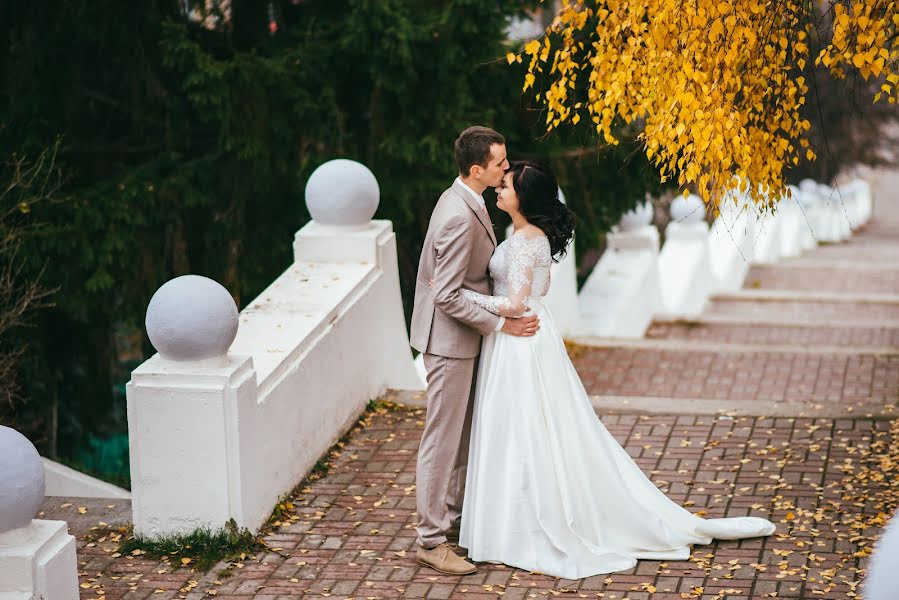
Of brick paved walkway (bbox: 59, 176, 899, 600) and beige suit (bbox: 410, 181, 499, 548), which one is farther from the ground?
beige suit (bbox: 410, 181, 499, 548)

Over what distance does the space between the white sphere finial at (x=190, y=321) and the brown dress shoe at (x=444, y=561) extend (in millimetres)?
1426

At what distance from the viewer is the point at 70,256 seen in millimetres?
10250

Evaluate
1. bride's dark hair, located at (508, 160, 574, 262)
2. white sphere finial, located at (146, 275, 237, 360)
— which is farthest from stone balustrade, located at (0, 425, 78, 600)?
bride's dark hair, located at (508, 160, 574, 262)

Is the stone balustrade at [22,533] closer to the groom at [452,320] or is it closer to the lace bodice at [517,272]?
the groom at [452,320]

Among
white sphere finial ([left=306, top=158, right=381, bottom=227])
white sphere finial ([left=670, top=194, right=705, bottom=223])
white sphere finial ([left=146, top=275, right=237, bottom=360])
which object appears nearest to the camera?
white sphere finial ([left=146, top=275, right=237, bottom=360])

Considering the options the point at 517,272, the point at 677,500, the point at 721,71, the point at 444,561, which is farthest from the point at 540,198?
the point at 677,500

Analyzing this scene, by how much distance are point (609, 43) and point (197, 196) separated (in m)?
5.57

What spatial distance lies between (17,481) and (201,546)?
4.39ft

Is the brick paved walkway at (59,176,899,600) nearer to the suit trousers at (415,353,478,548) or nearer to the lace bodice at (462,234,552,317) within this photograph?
the suit trousers at (415,353,478,548)

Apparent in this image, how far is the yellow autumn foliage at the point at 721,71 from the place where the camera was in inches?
211

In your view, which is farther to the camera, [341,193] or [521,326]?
[341,193]

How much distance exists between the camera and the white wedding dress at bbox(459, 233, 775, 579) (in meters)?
5.64

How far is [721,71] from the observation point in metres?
5.64

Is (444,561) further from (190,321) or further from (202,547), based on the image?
(190,321)
